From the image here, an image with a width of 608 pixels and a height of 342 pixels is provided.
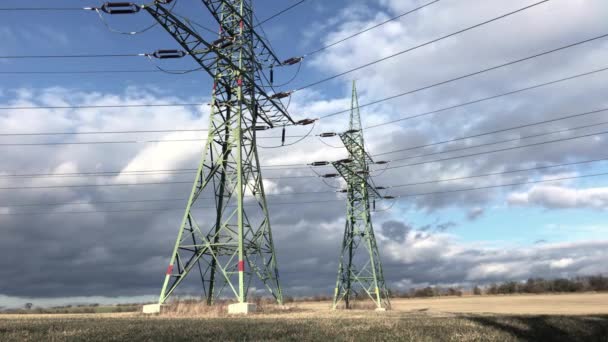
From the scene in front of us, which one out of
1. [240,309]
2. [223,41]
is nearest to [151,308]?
[240,309]

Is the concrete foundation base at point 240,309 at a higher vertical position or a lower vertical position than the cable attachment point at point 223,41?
lower

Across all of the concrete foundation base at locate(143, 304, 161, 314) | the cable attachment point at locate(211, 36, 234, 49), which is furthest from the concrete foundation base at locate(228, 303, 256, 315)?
the cable attachment point at locate(211, 36, 234, 49)

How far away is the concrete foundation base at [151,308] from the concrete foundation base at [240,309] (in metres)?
4.18

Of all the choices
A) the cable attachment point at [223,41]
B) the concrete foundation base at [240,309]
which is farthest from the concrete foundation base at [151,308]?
the cable attachment point at [223,41]

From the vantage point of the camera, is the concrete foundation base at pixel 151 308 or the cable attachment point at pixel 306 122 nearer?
the concrete foundation base at pixel 151 308

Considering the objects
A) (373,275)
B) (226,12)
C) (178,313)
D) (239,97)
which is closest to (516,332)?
(178,313)

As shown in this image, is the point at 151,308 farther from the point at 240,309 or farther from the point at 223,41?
the point at 223,41

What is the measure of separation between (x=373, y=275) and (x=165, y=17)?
3194 cm

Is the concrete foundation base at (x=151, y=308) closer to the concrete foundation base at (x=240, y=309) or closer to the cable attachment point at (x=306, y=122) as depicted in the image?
the concrete foundation base at (x=240, y=309)

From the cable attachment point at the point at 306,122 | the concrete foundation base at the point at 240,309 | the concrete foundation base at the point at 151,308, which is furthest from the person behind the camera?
the cable attachment point at the point at 306,122

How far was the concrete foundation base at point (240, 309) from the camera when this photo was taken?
21.2 m

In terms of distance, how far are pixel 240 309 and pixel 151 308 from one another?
5.28 m

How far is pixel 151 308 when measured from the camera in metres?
23.1

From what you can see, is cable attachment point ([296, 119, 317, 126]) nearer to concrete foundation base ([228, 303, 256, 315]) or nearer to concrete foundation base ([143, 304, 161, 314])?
concrete foundation base ([228, 303, 256, 315])
